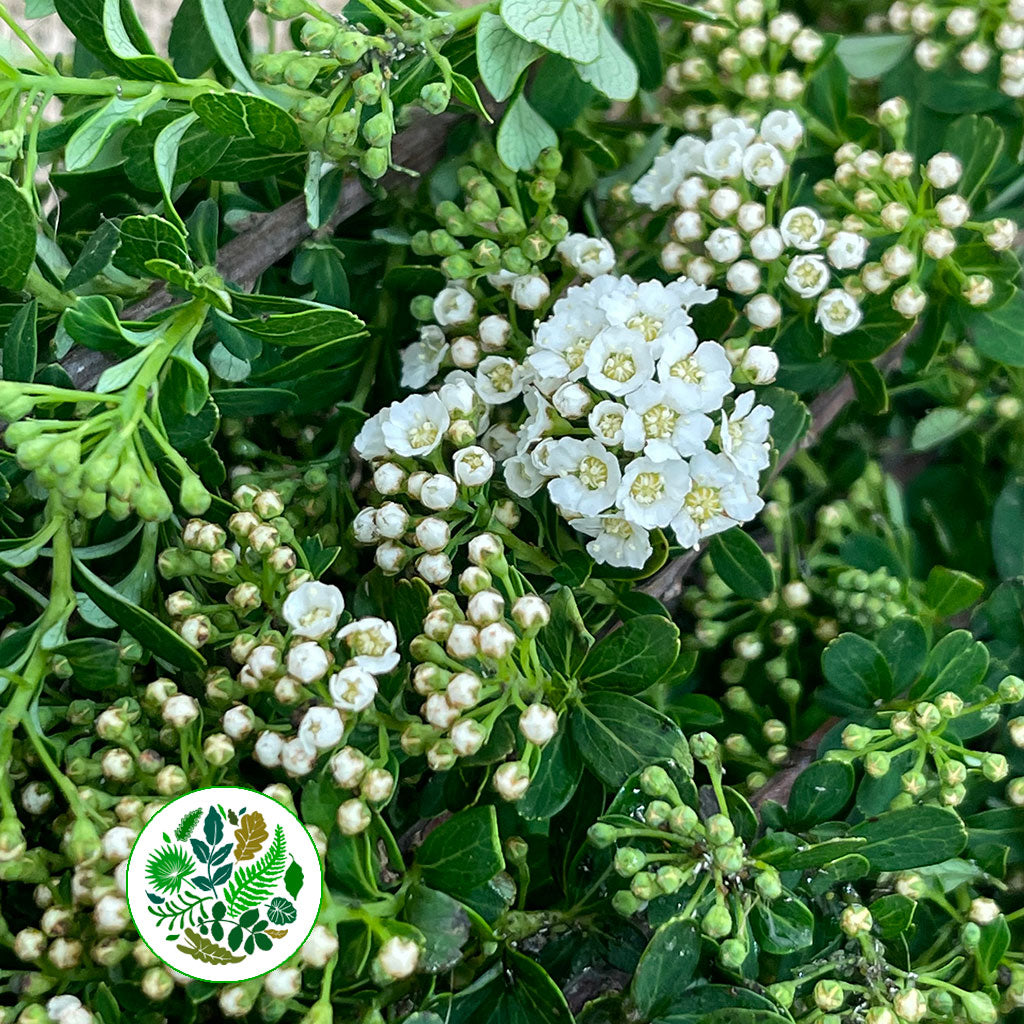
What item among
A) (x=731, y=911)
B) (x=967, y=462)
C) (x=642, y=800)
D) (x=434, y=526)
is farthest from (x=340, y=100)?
(x=967, y=462)

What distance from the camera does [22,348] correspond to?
2.97 ft

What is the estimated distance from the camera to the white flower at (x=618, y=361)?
36.7 inches

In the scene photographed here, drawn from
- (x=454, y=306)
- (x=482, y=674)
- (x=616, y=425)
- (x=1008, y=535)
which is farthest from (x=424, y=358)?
(x=1008, y=535)

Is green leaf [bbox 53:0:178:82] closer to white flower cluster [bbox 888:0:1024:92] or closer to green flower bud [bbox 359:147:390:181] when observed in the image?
green flower bud [bbox 359:147:390:181]

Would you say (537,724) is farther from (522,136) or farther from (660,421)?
(522,136)

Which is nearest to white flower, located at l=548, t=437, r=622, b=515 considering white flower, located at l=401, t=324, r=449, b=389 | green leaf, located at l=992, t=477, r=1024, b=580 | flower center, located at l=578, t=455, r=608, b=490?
flower center, located at l=578, t=455, r=608, b=490

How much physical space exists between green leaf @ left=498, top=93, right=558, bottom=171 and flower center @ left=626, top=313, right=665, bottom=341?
218 millimetres

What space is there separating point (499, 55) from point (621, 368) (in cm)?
32

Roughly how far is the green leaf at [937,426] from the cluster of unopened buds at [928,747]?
36 cm

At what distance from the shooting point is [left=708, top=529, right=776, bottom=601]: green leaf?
3.55 ft

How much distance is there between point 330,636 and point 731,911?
425 millimetres

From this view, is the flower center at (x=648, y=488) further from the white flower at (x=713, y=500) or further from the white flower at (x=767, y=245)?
→ the white flower at (x=767, y=245)

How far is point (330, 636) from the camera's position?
0.94 m

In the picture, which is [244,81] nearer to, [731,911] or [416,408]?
[416,408]
